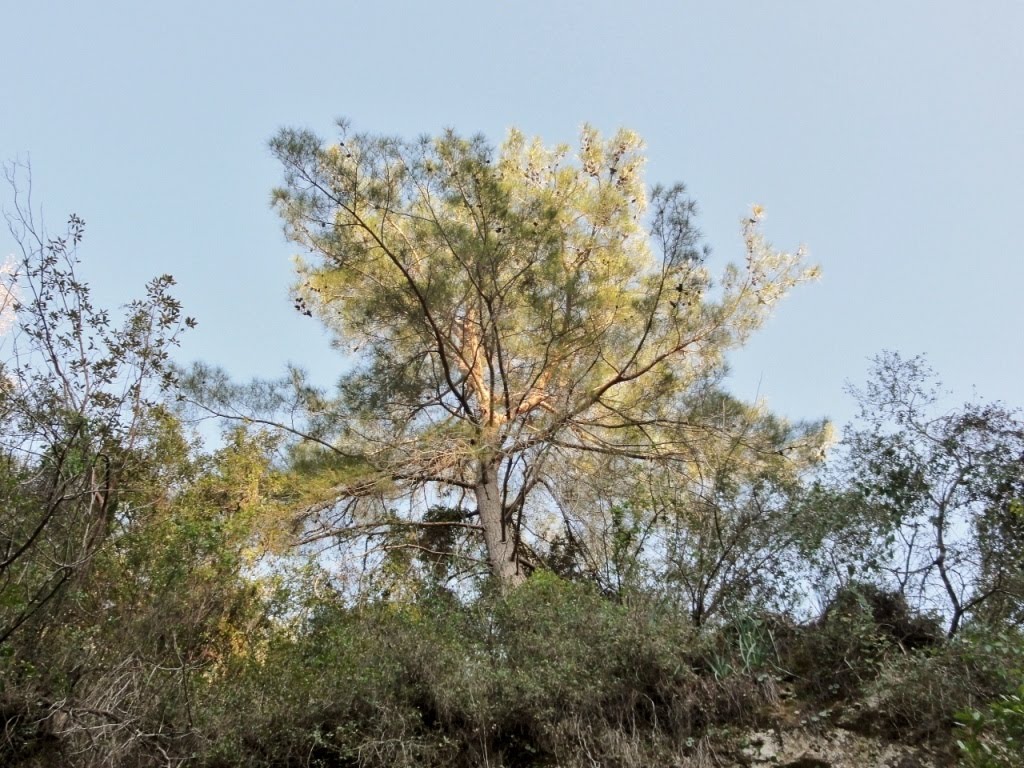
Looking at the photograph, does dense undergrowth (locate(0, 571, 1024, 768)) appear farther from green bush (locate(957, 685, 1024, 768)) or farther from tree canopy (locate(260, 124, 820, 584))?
tree canopy (locate(260, 124, 820, 584))

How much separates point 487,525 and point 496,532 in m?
0.11

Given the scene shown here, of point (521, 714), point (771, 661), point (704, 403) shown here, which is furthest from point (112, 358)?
point (704, 403)

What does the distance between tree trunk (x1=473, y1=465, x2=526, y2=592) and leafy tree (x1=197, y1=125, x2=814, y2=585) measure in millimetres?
19

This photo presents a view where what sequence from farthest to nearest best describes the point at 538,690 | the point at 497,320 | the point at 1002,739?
the point at 497,320 → the point at 538,690 → the point at 1002,739

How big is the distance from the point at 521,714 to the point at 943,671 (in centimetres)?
219

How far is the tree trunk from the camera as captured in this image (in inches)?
247

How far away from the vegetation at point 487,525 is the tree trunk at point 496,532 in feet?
0.16

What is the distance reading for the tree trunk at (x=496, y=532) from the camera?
629 centimetres

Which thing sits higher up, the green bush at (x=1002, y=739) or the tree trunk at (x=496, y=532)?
the tree trunk at (x=496, y=532)

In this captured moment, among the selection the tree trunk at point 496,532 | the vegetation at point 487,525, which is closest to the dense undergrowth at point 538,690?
the vegetation at point 487,525

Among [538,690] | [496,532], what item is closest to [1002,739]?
[538,690]

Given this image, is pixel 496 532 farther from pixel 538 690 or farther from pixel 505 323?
pixel 538 690

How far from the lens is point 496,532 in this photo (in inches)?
262

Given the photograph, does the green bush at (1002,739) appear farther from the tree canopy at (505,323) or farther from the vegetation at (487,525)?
the tree canopy at (505,323)
